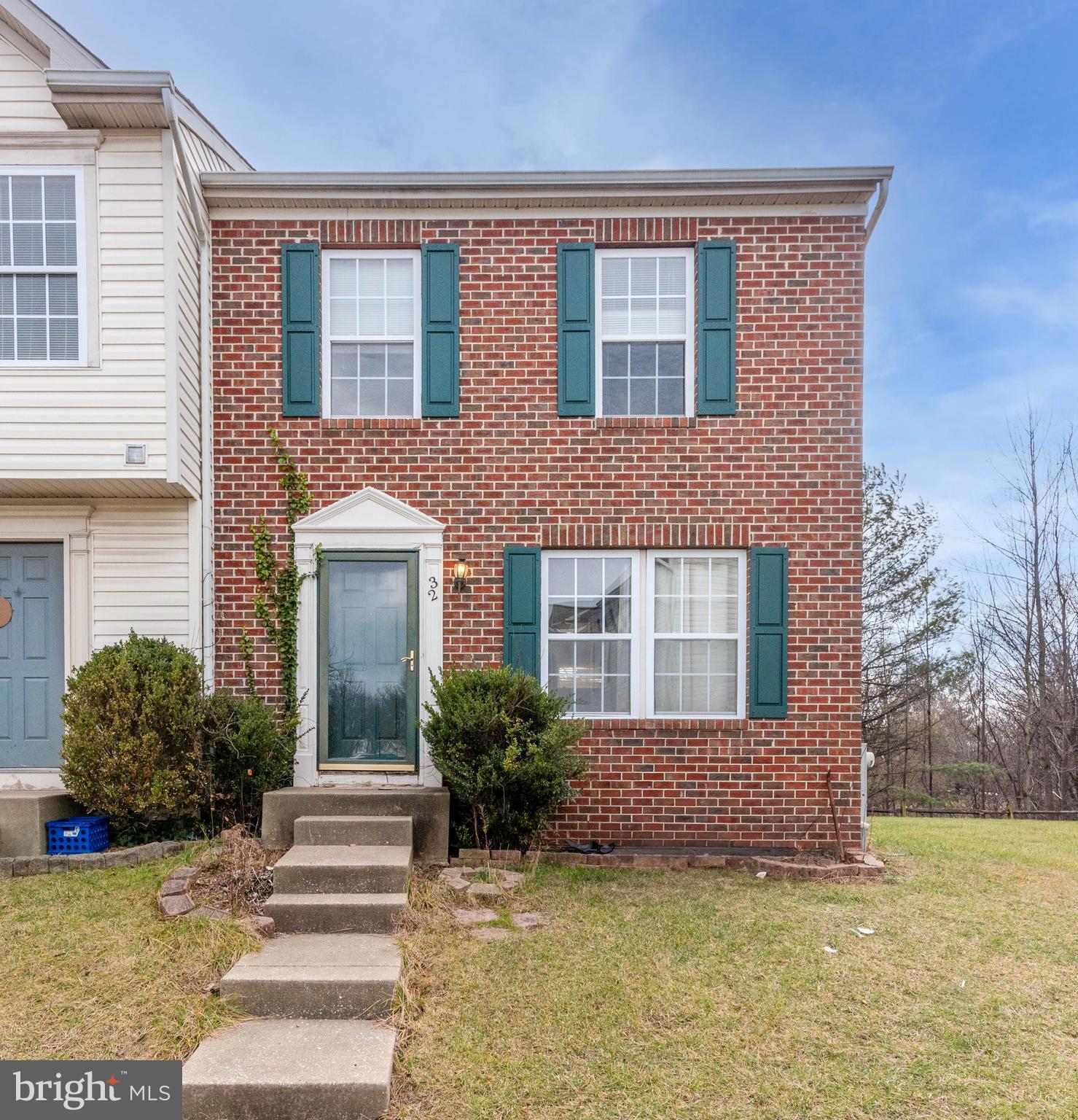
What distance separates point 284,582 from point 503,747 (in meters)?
2.35

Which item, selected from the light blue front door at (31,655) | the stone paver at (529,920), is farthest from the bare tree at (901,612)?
the light blue front door at (31,655)

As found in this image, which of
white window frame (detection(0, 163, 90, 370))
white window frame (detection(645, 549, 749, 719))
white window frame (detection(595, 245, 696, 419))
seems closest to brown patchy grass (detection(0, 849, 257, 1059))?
white window frame (detection(645, 549, 749, 719))

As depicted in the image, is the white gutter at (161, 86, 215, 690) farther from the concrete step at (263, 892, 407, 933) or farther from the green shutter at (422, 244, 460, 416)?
the concrete step at (263, 892, 407, 933)

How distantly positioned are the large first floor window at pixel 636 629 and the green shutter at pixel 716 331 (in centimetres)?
132

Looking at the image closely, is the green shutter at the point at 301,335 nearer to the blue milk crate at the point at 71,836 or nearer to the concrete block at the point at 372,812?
the concrete block at the point at 372,812

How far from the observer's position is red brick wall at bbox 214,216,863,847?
5.96 m

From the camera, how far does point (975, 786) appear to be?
617 inches

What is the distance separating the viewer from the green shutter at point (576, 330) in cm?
597

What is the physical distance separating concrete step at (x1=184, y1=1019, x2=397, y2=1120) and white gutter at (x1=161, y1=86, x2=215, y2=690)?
333 cm

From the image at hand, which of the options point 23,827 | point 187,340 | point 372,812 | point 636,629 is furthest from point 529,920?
point 187,340

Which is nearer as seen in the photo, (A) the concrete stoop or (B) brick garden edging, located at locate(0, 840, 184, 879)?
(A) the concrete stoop

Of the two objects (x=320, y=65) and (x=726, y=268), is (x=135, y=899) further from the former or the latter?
(x=320, y=65)

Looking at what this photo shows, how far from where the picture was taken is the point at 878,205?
19.5ft

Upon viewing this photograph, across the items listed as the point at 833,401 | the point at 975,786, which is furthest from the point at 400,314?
the point at 975,786
